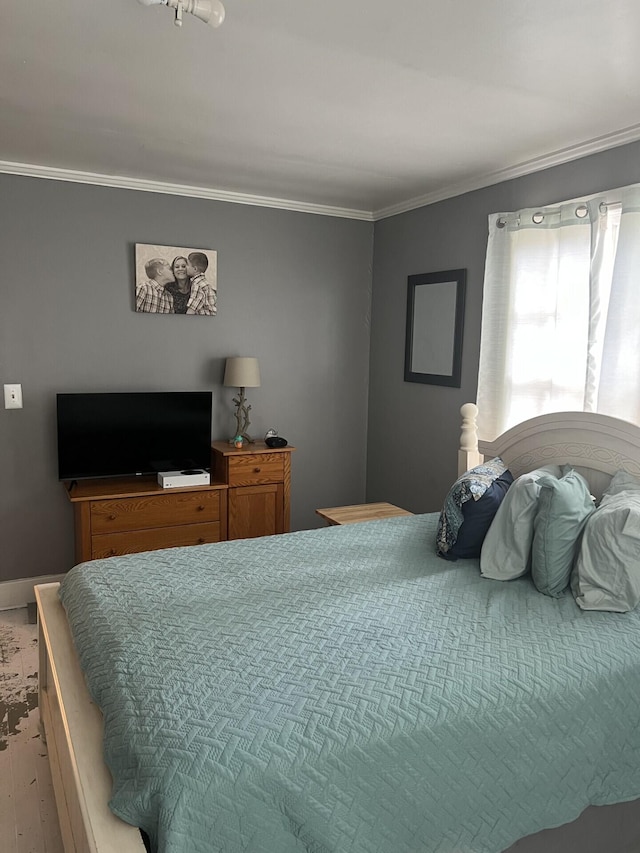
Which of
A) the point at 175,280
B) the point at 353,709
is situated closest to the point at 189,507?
the point at 175,280

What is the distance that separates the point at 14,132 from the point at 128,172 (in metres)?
0.78

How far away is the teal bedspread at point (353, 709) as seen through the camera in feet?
4.44

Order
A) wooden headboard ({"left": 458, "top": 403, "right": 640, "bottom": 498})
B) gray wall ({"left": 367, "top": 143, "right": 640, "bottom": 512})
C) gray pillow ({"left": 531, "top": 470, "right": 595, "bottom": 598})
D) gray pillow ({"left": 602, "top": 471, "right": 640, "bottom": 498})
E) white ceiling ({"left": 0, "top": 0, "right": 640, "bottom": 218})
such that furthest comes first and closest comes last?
gray wall ({"left": 367, "top": 143, "right": 640, "bottom": 512})
wooden headboard ({"left": 458, "top": 403, "right": 640, "bottom": 498})
gray pillow ({"left": 602, "top": 471, "right": 640, "bottom": 498})
gray pillow ({"left": 531, "top": 470, "right": 595, "bottom": 598})
white ceiling ({"left": 0, "top": 0, "right": 640, "bottom": 218})

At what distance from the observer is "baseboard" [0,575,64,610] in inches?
152

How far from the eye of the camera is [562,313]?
10.5 feet

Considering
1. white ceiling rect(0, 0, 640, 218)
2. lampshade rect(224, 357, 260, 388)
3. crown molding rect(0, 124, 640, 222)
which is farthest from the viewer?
lampshade rect(224, 357, 260, 388)

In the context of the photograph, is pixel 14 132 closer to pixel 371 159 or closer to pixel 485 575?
pixel 371 159

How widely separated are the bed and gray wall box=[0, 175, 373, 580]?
168 centimetres

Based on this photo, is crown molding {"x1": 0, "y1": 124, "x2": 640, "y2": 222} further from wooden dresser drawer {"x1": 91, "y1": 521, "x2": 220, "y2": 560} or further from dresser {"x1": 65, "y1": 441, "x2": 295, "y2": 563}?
wooden dresser drawer {"x1": 91, "y1": 521, "x2": 220, "y2": 560}

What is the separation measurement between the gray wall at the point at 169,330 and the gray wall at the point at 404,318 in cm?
18

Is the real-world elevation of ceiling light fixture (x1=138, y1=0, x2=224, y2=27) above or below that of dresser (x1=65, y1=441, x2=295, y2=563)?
above

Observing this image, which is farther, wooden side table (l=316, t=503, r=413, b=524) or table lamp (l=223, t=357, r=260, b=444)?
table lamp (l=223, t=357, r=260, b=444)

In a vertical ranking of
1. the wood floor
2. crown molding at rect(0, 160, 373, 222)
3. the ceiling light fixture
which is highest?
crown molding at rect(0, 160, 373, 222)

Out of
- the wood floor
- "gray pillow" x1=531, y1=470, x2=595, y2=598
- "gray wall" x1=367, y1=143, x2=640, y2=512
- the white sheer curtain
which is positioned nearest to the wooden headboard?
the white sheer curtain
